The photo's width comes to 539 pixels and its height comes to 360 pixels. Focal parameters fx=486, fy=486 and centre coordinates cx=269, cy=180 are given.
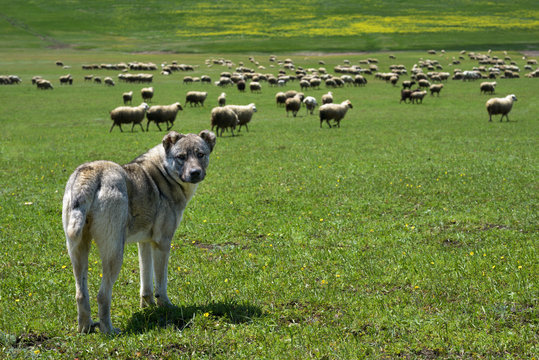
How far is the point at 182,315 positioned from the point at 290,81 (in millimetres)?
58035

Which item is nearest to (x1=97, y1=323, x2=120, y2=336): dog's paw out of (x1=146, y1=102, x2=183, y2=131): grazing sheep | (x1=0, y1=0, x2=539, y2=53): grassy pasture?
(x1=146, y1=102, x2=183, y2=131): grazing sheep

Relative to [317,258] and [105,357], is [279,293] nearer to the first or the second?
[317,258]

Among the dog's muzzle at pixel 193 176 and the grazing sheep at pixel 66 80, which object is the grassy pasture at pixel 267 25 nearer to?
the grazing sheep at pixel 66 80

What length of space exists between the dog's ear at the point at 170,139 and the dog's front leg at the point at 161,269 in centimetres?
123

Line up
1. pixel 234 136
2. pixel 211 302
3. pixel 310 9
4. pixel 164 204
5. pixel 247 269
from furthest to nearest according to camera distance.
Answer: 1. pixel 310 9
2. pixel 234 136
3. pixel 247 269
4. pixel 211 302
5. pixel 164 204

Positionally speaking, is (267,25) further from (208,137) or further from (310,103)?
(208,137)

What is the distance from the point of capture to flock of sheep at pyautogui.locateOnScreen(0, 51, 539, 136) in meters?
29.7

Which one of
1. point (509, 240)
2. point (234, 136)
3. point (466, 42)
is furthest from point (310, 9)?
point (509, 240)

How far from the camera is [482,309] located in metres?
6.12

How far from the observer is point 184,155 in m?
6.16

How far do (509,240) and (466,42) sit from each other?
10446cm

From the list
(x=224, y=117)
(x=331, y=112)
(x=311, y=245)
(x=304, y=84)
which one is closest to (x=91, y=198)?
(x=311, y=245)

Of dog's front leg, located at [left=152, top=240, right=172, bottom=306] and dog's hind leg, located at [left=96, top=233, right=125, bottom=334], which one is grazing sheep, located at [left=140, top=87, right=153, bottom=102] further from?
dog's hind leg, located at [left=96, top=233, right=125, bottom=334]

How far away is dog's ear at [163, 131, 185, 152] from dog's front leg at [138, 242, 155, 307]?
4.24 feet
